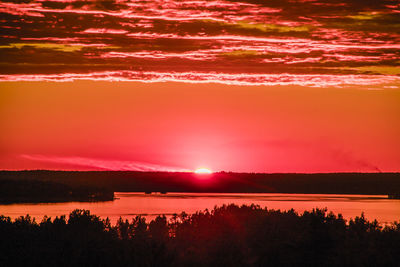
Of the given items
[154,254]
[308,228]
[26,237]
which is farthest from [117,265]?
[308,228]

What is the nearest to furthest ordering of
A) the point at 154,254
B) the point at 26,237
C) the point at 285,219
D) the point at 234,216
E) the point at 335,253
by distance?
the point at 154,254 → the point at 335,253 → the point at 26,237 → the point at 285,219 → the point at 234,216

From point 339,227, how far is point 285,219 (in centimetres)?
671

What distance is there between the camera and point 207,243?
67.0 metres

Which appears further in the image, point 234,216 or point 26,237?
point 234,216

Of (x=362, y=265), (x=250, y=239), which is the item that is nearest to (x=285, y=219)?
(x=250, y=239)

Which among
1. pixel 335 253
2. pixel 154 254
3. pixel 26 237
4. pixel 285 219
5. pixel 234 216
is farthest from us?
pixel 234 216

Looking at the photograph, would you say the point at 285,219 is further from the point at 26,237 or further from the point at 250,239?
the point at 26,237

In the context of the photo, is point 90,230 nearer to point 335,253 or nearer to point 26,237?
point 26,237

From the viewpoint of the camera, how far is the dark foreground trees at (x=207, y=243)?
58.9 m

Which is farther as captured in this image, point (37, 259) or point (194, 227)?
point (194, 227)

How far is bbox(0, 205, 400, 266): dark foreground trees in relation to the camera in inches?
2320

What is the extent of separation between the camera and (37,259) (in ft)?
194

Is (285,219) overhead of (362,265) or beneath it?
overhead

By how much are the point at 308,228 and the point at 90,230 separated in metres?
22.1
